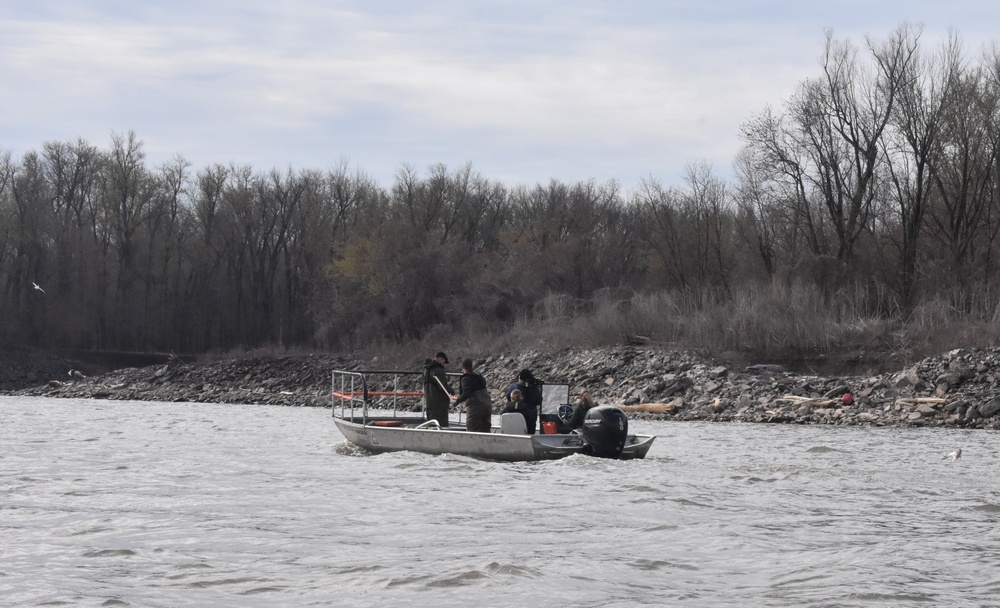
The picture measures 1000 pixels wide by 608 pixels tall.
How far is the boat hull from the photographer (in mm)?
18359

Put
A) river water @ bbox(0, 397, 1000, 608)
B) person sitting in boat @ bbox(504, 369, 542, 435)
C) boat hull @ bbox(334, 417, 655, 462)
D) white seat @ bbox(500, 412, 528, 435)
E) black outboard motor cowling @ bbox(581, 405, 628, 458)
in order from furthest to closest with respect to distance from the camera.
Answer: person sitting in boat @ bbox(504, 369, 542, 435)
white seat @ bbox(500, 412, 528, 435)
boat hull @ bbox(334, 417, 655, 462)
black outboard motor cowling @ bbox(581, 405, 628, 458)
river water @ bbox(0, 397, 1000, 608)

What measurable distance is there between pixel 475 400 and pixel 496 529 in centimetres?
777

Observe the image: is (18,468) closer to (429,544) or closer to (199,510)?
(199,510)

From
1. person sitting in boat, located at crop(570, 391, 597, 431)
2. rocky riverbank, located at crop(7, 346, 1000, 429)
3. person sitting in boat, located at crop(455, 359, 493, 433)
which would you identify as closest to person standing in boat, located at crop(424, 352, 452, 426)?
person sitting in boat, located at crop(455, 359, 493, 433)

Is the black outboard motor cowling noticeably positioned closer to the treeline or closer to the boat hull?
the boat hull

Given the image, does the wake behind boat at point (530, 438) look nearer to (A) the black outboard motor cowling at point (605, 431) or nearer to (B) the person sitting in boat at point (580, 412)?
(A) the black outboard motor cowling at point (605, 431)

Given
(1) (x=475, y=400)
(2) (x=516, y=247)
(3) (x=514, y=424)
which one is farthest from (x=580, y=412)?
(2) (x=516, y=247)

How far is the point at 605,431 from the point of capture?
17.8m

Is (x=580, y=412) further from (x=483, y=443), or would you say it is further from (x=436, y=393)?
(x=436, y=393)

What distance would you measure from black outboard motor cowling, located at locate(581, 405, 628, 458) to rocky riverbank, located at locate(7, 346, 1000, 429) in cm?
646

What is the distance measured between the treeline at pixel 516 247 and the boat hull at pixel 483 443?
2185 cm

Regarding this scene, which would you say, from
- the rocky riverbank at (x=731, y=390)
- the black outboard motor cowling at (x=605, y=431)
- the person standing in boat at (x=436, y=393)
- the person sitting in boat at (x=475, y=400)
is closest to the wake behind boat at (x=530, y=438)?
the black outboard motor cowling at (x=605, y=431)

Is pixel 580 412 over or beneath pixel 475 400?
beneath

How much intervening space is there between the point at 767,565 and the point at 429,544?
341 cm
